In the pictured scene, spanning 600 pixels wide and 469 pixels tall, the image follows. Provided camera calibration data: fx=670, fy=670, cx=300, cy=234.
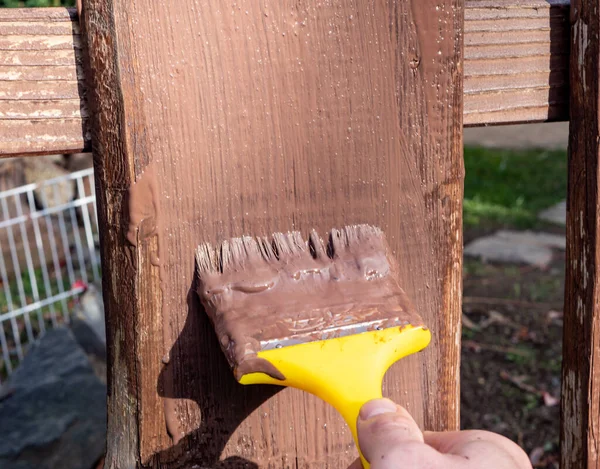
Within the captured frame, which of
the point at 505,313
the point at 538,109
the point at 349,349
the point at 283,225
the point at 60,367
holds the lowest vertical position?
the point at 505,313

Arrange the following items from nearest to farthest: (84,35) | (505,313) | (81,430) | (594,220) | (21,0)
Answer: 1. (84,35)
2. (594,220)
3. (81,430)
4. (505,313)
5. (21,0)

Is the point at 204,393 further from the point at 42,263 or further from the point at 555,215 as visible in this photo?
the point at 555,215

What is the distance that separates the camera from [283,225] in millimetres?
846

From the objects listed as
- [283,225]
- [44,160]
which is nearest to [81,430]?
[283,225]

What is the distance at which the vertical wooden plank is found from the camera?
0.77 m

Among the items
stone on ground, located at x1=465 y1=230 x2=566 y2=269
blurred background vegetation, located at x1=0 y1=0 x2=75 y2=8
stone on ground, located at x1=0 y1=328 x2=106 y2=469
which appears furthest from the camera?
stone on ground, located at x1=465 y1=230 x2=566 y2=269

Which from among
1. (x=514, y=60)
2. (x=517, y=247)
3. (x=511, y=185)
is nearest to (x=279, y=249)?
(x=514, y=60)

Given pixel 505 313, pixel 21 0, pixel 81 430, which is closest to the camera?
pixel 81 430

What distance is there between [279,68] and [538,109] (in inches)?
15.1

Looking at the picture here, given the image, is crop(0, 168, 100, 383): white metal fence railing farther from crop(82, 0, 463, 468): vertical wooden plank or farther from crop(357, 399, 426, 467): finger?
crop(357, 399, 426, 467): finger

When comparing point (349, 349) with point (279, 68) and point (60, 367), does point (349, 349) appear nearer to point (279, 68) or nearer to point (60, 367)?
point (279, 68)

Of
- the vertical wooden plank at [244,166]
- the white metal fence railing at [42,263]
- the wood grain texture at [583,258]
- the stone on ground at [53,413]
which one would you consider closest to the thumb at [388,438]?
the vertical wooden plank at [244,166]

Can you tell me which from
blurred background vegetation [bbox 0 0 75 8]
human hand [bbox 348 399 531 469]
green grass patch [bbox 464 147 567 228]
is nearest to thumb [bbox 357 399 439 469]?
human hand [bbox 348 399 531 469]

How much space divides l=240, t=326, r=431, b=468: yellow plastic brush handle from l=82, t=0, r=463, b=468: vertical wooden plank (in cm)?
13
